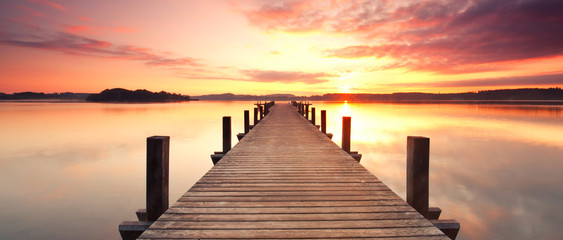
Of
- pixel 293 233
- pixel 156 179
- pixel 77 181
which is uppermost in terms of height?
pixel 156 179

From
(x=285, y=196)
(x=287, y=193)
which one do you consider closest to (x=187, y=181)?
(x=287, y=193)

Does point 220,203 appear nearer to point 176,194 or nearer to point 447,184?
point 176,194

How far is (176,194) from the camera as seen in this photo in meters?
10.7

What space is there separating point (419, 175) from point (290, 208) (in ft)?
6.71

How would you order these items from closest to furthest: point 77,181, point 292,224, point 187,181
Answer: point 292,224
point 77,181
point 187,181

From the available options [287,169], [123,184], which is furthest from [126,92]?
[287,169]

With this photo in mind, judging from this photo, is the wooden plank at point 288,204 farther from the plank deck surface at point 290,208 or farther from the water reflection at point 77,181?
the water reflection at point 77,181

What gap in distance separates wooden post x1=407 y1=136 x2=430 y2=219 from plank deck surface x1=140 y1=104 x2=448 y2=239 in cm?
38

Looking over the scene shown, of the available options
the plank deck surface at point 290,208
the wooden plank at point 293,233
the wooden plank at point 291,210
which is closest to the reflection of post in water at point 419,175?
the plank deck surface at point 290,208

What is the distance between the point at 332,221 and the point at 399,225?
707mm

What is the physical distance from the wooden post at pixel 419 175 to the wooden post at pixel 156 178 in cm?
362

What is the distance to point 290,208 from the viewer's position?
11.6 feet

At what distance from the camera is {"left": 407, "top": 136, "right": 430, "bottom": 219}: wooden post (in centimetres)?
417

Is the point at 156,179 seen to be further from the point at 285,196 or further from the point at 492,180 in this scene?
the point at 492,180
